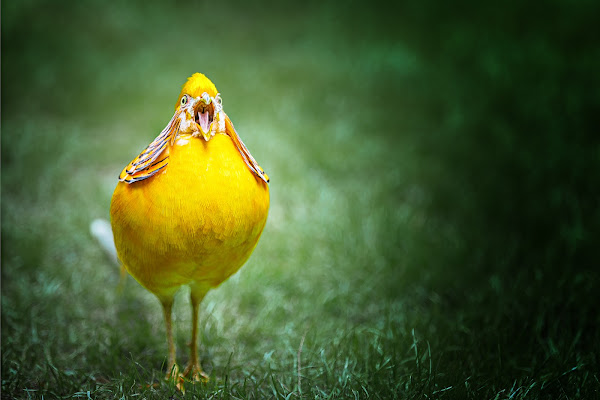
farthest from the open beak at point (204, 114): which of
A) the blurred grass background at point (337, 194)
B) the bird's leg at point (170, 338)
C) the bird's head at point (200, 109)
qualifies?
the blurred grass background at point (337, 194)

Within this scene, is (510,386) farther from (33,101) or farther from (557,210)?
(33,101)

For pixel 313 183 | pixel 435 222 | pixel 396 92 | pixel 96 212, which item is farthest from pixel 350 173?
pixel 96 212

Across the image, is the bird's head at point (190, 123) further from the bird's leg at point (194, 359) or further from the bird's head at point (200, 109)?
the bird's leg at point (194, 359)

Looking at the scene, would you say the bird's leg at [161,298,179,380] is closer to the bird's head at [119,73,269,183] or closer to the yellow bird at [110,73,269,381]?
the yellow bird at [110,73,269,381]

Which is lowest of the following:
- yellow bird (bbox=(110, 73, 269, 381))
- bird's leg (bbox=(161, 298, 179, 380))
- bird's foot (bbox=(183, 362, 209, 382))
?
bird's foot (bbox=(183, 362, 209, 382))

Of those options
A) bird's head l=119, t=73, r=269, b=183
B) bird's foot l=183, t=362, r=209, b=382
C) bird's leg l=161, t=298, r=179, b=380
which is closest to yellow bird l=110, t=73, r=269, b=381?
bird's head l=119, t=73, r=269, b=183

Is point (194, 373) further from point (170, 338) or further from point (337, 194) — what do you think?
point (337, 194)
